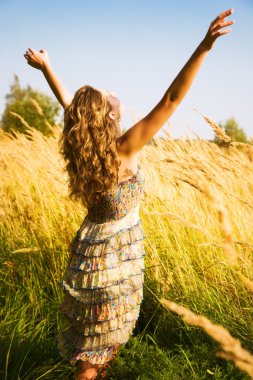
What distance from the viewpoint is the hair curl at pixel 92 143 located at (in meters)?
1.68

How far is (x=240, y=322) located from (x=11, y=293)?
5.11 ft

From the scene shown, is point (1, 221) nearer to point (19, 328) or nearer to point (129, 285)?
point (19, 328)

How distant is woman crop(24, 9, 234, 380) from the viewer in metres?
1.66

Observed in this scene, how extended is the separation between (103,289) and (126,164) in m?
0.59

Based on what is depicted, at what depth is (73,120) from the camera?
5.75 ft

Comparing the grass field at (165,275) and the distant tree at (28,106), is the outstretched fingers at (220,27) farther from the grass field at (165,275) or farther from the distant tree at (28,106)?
the distant tree at (28,106)

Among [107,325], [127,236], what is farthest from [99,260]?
[107,325]

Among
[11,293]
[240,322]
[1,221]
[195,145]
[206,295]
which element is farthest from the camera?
[1,221]

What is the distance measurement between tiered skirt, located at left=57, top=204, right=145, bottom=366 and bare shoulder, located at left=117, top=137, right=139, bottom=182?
17cm

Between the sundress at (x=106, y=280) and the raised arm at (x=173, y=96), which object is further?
the sundress at (x=106, y=280)

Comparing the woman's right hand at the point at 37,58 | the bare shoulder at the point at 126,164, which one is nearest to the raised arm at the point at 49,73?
the woman's right hand at the point at 37,58

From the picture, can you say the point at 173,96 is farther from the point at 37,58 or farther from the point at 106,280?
the point at 37,58

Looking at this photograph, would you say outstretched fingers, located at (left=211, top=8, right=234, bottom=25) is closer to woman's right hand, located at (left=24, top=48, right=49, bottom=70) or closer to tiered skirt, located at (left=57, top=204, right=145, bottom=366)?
tiered skirt, located at (left=57, top=204, right=145, bottom=366)

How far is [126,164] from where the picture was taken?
1.70m
